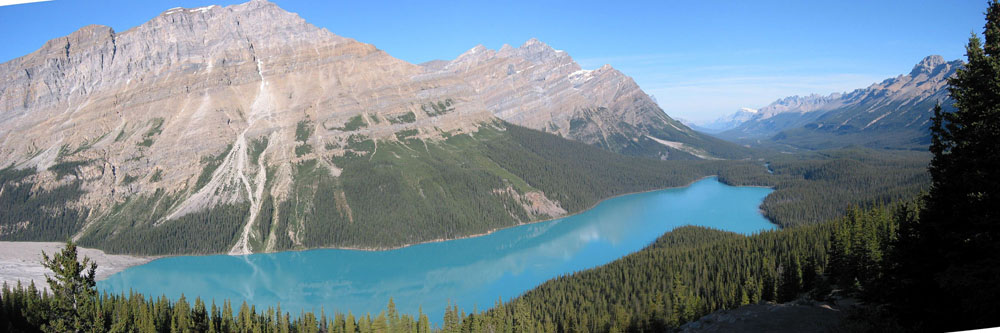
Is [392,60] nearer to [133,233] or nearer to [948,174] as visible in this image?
[133,233]

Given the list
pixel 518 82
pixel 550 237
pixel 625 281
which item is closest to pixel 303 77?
pixel 550 237

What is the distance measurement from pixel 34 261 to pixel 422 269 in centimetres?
5184

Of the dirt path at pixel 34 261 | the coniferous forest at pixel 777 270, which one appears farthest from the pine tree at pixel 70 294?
the dirt path at pixel 34 261

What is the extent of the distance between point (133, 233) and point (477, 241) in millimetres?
54929

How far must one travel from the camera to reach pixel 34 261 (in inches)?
2741

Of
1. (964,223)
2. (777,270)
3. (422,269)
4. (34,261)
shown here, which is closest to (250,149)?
(34,261)

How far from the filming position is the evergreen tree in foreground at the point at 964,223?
8.56 meters

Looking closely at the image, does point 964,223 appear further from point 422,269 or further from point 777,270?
point 422,269

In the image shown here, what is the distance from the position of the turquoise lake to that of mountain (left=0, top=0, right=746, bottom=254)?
237 inches

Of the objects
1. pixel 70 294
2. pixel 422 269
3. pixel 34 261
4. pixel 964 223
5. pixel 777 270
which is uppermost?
pixel 964 223

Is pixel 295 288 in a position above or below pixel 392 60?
below

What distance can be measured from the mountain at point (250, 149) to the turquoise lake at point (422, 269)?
6.02m

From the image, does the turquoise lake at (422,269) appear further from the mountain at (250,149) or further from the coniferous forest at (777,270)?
the mountain at (250,149)

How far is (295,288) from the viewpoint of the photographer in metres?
61.9
